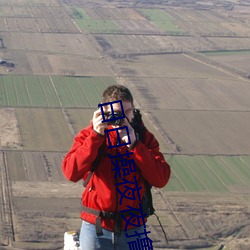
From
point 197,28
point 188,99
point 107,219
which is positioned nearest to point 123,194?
point 107,219

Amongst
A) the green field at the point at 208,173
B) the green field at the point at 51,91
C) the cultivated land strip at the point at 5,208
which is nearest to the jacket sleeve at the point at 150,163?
the cultivated land strip at the point at 5,208

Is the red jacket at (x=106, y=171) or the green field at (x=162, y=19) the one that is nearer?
the red jacket at (x=106, y=171)

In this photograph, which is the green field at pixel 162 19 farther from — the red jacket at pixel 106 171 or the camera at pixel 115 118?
the camera at pixel 115 118

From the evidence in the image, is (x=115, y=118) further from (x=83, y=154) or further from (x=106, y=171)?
(x=106, y=171)

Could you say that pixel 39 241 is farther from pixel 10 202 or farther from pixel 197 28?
pixel 197 28

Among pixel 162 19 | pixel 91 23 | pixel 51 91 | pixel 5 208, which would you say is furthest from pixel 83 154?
pixel 162 19

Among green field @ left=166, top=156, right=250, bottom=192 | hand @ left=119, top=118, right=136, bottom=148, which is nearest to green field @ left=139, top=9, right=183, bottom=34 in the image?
green field @ left=166, top=156, right=250, bottom=192
